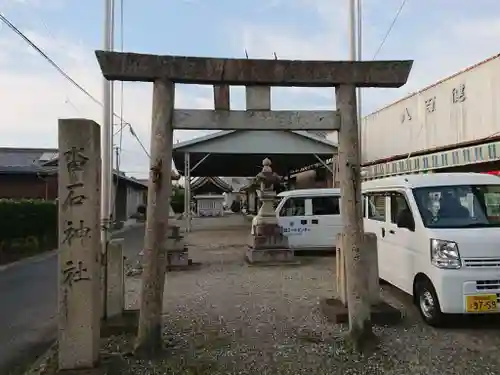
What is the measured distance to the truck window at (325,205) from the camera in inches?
524

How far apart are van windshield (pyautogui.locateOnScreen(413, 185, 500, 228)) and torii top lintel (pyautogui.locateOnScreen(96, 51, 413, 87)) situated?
181 centimetres

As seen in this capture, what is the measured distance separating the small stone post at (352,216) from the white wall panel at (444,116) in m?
6.80

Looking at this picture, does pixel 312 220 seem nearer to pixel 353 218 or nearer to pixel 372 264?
pixel 372 264

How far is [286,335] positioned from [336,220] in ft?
26.5

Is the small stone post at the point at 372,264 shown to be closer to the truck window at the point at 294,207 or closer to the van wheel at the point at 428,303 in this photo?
the van wheel at the point at 428,303

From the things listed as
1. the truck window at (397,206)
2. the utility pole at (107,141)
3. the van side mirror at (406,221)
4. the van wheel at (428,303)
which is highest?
the utility pole at (107,141)

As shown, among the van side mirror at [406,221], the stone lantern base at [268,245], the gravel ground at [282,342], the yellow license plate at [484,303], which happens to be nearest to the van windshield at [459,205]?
the van side mirror at [406,221]

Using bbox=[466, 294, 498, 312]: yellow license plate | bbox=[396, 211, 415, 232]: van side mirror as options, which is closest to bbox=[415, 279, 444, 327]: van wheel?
bbox=[466, 294, 498, 312]: yellow license plate

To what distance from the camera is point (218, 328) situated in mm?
5805

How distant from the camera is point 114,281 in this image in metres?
5.91

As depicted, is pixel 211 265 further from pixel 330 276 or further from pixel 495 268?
pixel 495 268

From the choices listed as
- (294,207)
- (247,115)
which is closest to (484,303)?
(247,115)

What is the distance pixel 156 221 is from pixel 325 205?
916 cm

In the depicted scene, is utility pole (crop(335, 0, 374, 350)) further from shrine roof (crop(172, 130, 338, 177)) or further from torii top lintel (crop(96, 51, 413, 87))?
shrine roof (crop(172, 130, 338, 177))
